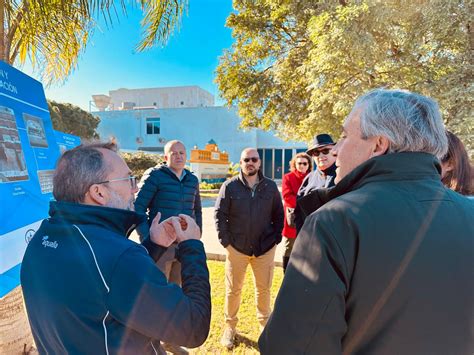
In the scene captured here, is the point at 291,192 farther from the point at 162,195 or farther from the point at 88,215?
the point at 88,215

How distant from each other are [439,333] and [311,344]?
0.42m

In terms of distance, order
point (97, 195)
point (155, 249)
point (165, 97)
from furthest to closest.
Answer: point (165, 97) < point (155, 249) < point (97, 195)

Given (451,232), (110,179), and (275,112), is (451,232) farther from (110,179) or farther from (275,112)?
(275,112)

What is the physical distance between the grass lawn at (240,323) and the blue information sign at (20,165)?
210cm

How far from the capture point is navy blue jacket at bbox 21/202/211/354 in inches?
42.7

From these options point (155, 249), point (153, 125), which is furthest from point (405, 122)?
point (153, 125)

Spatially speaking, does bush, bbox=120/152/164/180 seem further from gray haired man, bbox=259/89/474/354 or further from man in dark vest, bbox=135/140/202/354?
gray haired man, bbox=259/89/474/354

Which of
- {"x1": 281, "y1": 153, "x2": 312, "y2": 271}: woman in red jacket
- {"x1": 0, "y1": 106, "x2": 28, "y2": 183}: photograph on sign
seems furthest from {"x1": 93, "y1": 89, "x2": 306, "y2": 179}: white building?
{"x1": 0, "y1": 106, "x2": 28, "y2": 183}: photograph on sign

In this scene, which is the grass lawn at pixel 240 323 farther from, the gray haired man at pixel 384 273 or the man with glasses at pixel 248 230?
the gray haired man at pixel 384 273

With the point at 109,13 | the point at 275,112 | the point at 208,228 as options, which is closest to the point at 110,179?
the point at 109,13

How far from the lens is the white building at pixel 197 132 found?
27.4m

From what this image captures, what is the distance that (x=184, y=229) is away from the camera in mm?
1513

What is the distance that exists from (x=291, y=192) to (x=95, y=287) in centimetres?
350

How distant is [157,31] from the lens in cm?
338
